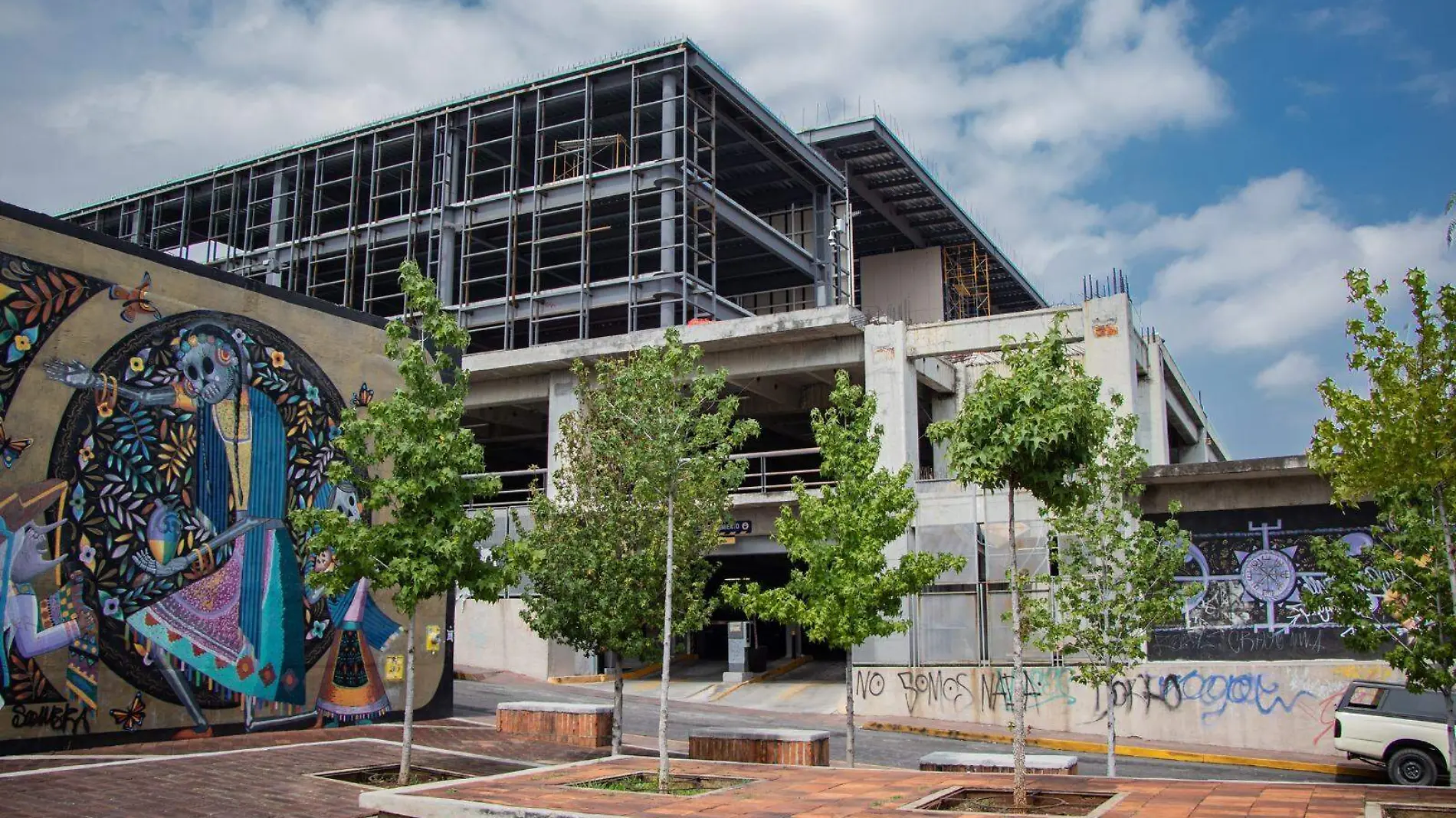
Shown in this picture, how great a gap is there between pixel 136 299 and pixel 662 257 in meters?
Answer: 30.7

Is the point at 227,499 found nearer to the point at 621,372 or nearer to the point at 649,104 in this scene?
the point at 621,372

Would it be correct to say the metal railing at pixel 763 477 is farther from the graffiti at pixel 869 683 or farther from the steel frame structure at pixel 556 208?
the steel frame structure at pixel 556 208

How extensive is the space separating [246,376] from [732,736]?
10.6 m

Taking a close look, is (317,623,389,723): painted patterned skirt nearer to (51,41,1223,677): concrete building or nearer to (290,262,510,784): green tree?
(290,262,510,784): green tree

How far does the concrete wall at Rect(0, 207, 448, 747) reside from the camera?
53.1ft

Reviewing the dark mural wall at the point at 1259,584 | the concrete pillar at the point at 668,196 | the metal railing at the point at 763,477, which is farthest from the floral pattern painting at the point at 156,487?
the concrete pillar at the point at 668,196

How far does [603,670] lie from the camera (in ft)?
110

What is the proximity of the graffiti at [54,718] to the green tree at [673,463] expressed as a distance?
8475 mm

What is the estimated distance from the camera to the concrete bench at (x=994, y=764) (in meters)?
14.2

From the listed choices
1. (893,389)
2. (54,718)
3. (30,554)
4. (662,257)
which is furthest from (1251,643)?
(662,257)

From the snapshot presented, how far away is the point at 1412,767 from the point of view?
17266mm

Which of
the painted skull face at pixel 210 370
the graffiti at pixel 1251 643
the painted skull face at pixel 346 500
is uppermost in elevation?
the painted skull face at pixel 210 370

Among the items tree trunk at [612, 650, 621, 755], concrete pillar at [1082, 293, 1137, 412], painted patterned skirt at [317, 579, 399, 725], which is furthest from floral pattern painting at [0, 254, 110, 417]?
concrete pillar at [1082, 293, 1137, 412]

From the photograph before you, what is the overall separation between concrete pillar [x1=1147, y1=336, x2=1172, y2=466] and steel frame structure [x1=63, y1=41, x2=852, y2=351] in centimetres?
2013
